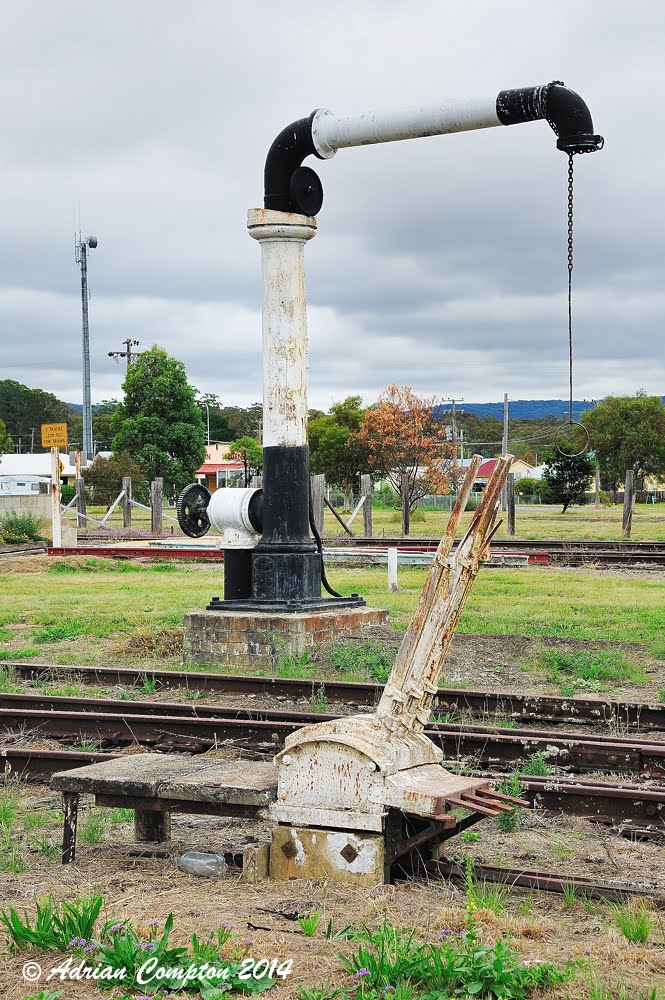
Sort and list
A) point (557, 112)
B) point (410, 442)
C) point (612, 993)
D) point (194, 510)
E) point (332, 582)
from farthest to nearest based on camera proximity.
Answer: point (410, 442), point (332, 582), point (194, 510), point (557, 112), point (612, 993)

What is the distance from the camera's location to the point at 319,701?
9.64 metres

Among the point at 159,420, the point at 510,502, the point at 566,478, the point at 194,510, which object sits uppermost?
the point at 159,420

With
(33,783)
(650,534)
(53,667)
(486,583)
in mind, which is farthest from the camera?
(650,534)

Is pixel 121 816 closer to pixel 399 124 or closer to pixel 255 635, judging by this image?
pixel 255 635

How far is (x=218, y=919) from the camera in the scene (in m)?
4.52

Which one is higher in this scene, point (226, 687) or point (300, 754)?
point (300, 754)

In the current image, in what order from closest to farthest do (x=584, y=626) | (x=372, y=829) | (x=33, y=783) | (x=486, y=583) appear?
(x=372, y=829)
(x=33, y=783)
(x=584, y=626)
(x=486, y=583)

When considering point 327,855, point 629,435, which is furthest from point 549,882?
point 629,435

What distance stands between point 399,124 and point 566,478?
149ft

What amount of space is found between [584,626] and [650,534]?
20372 millimetres

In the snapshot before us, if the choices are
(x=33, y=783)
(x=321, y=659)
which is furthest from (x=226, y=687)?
(x=33, y=783)

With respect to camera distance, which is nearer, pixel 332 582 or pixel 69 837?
pixel 69 837

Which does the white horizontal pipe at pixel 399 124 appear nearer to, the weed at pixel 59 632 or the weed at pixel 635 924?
the weed at pixel 59 632

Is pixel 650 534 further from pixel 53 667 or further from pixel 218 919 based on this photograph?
pixel 218 919
